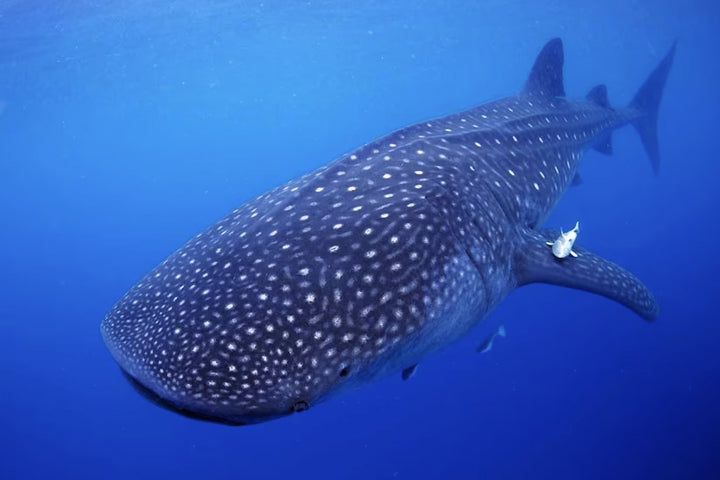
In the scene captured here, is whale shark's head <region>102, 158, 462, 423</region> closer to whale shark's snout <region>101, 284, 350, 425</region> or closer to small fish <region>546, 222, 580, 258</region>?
whale shark's snout <region>101, 284, 350, 425</region>

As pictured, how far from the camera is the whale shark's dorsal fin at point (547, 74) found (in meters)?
7.20

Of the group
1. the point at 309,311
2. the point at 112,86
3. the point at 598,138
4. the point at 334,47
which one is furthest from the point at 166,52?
the point at 309,311

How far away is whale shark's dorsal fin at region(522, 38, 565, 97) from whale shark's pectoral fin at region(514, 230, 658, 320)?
3.37m

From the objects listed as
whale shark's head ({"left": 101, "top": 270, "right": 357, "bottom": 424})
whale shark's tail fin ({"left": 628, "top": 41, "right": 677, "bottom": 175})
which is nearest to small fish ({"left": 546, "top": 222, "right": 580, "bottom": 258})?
whale shark's head ({"left": 101, "top": 270, "right": 357, "bottom": 424})

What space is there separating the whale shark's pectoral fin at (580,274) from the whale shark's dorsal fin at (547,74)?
337 cm

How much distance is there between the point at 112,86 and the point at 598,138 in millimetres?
46721

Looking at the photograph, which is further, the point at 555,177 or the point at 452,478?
the point at 452,478

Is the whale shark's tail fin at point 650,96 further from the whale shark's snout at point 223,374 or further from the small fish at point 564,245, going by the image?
the whale shark's snout at point 223,374

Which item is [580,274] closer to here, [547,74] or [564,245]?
[564,245]

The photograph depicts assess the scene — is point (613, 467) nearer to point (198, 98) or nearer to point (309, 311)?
point (309, 311)

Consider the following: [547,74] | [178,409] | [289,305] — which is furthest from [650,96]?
[178,409]

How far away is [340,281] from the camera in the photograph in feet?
8.57

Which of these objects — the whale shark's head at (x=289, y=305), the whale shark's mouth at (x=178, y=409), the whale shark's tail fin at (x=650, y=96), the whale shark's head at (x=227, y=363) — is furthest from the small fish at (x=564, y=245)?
the whale shark's tail fin at (x=650, y=96)

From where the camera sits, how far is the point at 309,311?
2.46m
